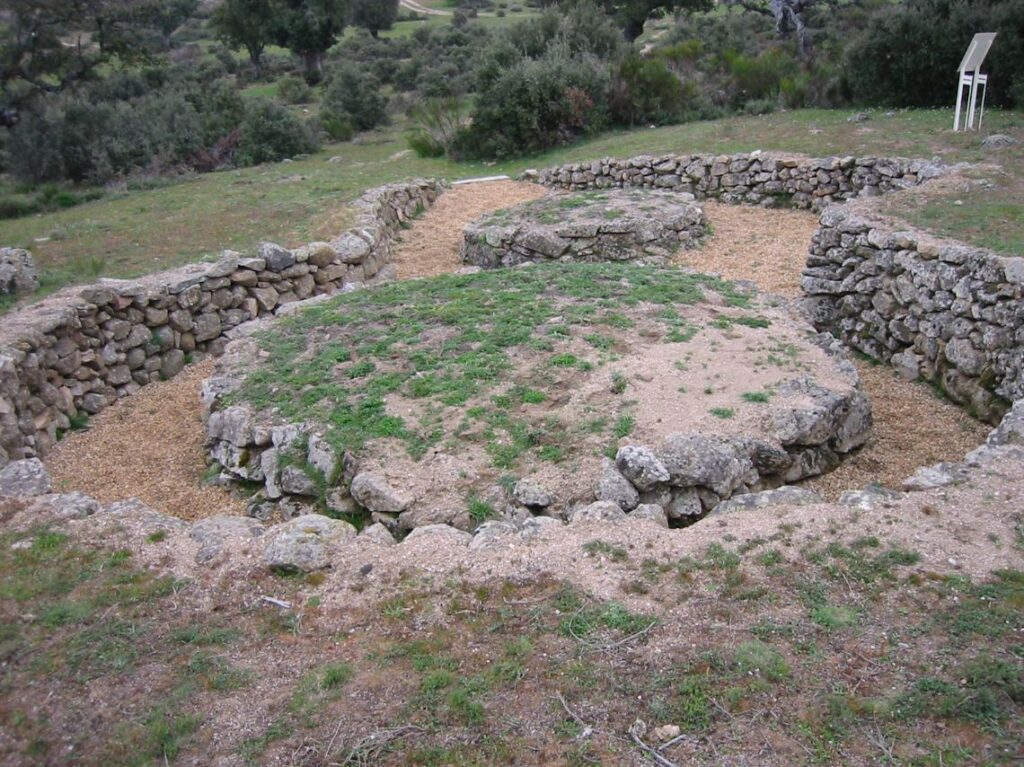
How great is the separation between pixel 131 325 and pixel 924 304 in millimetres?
8896

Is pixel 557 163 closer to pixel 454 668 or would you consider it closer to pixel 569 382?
pixel 569 382

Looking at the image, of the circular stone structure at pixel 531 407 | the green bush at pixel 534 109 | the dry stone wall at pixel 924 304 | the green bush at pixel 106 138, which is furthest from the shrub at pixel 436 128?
the circular stone structure at pixel 531 407

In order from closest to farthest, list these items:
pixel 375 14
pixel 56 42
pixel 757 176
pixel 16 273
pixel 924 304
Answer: pixel 924 304 < pixel 16 273 < pixel 757 176 < pixel 56 42 < pixel 375 14

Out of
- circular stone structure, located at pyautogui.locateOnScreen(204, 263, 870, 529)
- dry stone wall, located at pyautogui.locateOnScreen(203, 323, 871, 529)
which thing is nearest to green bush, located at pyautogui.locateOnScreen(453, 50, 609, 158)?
circular stone structure, located at pyautogui.locateOnScreen(204, 263, 870, 529)

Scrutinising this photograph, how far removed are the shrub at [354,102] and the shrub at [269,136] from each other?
151 inches

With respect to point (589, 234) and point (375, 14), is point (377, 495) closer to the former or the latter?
point (589, 234)

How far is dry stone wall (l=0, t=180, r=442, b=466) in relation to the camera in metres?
8.33

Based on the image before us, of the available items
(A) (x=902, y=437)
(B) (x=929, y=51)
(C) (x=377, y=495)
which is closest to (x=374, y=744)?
(C) (x=377, y=495)

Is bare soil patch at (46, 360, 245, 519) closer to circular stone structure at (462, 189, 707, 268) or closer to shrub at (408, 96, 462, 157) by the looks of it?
circular stone structure at (462, 189, 707, 268)

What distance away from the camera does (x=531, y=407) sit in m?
7.21

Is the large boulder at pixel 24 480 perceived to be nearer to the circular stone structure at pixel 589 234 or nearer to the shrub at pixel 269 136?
the circular stone structure at pixel 589 234

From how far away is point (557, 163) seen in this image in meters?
18.7

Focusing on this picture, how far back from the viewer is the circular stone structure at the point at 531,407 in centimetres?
623

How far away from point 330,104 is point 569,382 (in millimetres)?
21675
